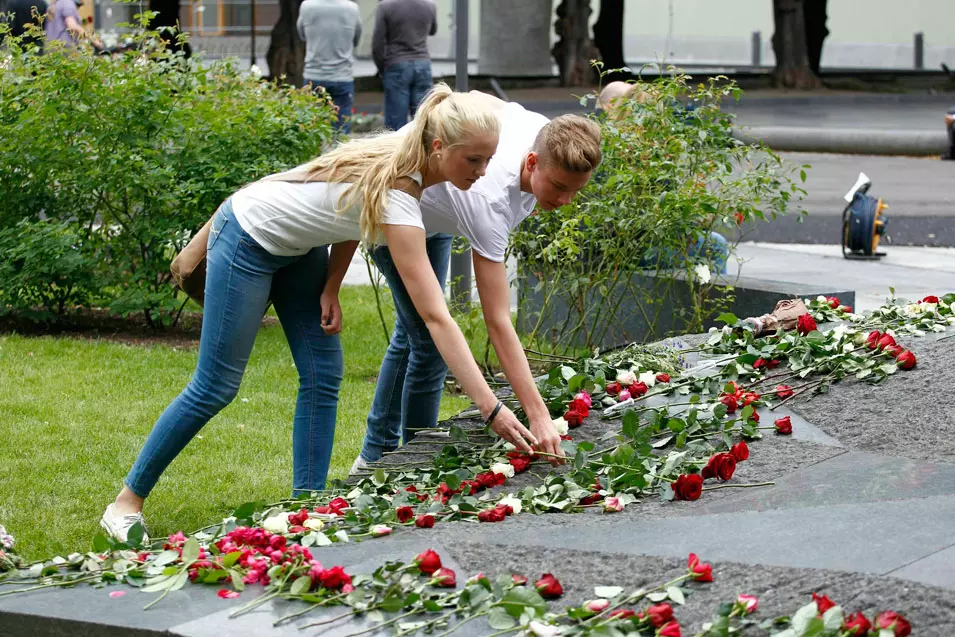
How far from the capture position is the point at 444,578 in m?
2.61

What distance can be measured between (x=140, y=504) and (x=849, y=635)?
2.35m

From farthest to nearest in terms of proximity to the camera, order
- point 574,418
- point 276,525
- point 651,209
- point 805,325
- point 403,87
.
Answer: point 403,87
point 651,209
point 805,325
point 574,418
point 276,525

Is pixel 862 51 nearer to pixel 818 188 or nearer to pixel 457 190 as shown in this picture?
pixel 818 188

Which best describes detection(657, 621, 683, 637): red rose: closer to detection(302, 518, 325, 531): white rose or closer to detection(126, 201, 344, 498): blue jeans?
detection(302, 518, 325, 531): white rose

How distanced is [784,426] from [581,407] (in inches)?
24.3

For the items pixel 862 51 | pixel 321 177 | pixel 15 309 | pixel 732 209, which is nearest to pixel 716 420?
pixel 321 177

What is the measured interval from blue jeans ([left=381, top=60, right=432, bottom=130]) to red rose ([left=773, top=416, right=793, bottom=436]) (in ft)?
29.7

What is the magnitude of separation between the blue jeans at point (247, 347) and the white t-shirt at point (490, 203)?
503mm

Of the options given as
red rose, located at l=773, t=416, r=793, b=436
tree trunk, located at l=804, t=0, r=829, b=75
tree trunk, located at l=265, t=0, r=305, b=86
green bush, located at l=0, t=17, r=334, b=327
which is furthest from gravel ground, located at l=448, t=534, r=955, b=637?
tree trunk, located at l=804, t=0, r=829, b=75

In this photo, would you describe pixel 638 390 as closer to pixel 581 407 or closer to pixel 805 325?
pixel 581 407

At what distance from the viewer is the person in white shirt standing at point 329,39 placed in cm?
1203

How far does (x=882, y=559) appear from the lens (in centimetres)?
265

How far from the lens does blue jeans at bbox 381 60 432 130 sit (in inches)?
492

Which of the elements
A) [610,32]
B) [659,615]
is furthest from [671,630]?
[610,32]
